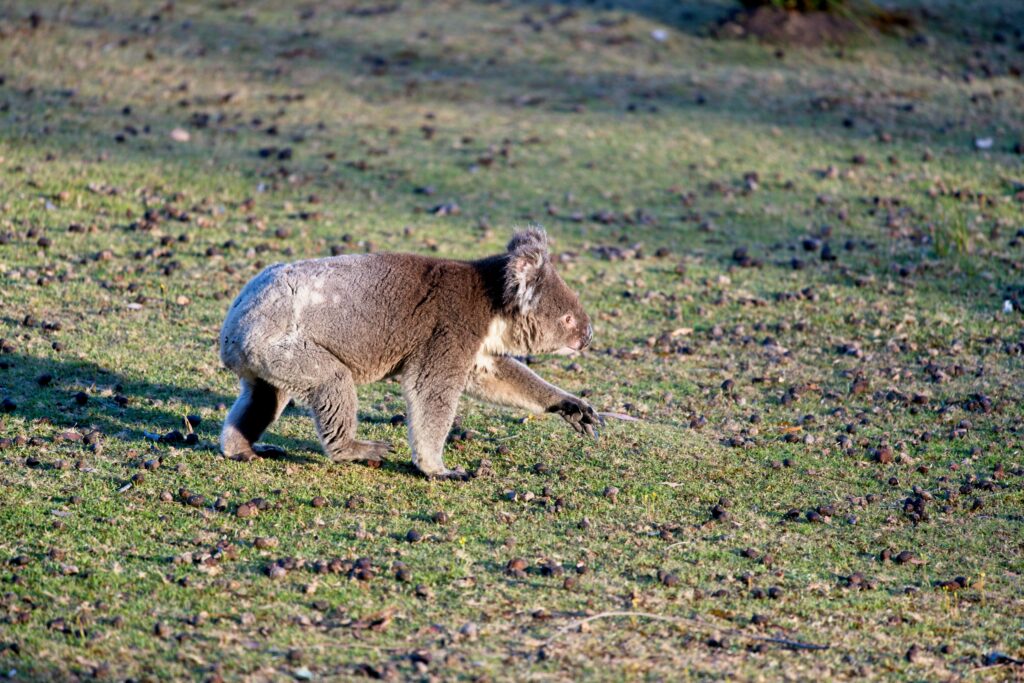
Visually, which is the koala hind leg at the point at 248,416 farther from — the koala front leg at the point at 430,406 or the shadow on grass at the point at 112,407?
the koala front leg at the point at 430,406

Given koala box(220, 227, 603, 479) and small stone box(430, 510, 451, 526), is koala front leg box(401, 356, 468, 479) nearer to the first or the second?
koala box(220, 227, 603, 479)

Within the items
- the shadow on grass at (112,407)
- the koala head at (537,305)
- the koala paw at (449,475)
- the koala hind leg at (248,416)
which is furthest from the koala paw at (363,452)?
the koala head at (537,305)

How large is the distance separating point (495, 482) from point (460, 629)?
6.87ft

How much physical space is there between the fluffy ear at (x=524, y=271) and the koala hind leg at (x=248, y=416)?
1.76 m

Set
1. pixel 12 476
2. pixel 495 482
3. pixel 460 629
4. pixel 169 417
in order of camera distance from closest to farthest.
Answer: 1. pixel 460 629
2. pixel 12 476
3. pixel 495 482
4. pixel 169 417

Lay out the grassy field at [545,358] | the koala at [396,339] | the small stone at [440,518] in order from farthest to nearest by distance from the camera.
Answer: the koala at [396,339] < the small stone at [440,518] < the grassy field at [545,358]

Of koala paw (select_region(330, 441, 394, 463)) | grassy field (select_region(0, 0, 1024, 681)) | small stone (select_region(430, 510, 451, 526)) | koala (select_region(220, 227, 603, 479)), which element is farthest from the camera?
koala paw (select_region(330, 441, 394, 463))

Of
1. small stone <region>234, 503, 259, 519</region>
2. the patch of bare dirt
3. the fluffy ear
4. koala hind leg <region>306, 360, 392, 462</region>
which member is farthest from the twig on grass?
the patch of bare dirt

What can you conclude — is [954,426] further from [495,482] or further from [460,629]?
[460,629]

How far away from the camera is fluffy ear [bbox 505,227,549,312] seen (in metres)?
8.27

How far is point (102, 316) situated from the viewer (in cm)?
1054

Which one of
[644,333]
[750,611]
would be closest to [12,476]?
[750,611]

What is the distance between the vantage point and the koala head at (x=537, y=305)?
8.30m

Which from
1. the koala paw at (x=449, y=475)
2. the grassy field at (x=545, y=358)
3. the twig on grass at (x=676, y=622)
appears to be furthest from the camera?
the koala paw at (x=449, y=475)
